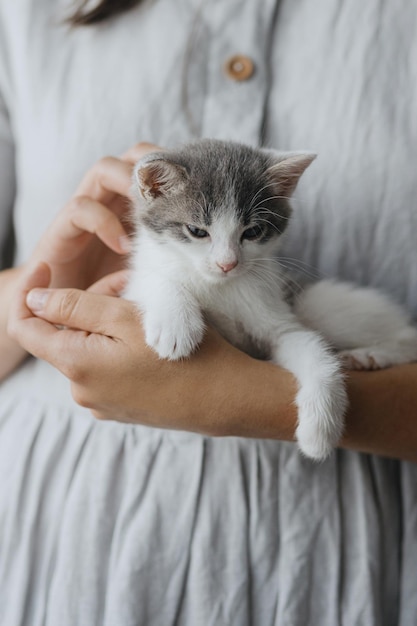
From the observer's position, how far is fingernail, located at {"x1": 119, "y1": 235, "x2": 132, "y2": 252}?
1190 millimetres

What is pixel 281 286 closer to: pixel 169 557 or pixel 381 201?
pixel 381 201

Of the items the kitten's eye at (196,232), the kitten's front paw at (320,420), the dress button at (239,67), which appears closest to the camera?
the kitten's front paw at (320,420)

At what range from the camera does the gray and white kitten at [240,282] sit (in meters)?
0.96

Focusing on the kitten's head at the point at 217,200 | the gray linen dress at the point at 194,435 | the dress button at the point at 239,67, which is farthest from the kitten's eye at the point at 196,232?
the dress button at the point at 239,67

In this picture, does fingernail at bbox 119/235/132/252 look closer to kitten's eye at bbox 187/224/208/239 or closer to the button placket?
kitten's eye at bbox 187/224/208/239

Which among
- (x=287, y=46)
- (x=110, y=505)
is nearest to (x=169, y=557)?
(x=110, y=505)

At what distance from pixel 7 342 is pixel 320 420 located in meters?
0.69

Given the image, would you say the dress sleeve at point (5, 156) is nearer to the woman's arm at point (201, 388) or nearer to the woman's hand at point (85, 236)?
the woman's hand at point (85, 236)

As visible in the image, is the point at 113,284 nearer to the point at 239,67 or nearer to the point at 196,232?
the point at 196,232

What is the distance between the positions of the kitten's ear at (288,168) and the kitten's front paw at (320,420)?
1.30ft

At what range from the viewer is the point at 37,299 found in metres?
1.09

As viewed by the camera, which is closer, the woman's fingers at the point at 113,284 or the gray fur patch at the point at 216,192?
the gray fur patch at the point at 216,192

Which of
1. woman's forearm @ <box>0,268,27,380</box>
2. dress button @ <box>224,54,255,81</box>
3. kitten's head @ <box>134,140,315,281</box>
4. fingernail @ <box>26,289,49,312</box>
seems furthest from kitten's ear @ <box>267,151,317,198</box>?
woman's forearm @ <box>0,268,27,380</box>

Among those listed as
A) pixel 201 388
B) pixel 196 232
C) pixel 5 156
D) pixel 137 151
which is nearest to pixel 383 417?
pixel 201 388
